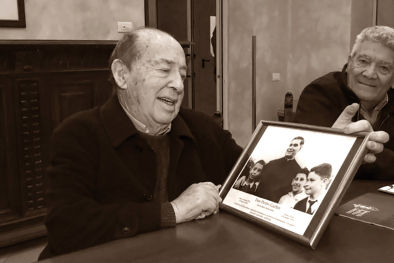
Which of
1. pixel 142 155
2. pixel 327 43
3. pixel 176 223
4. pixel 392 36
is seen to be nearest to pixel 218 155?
pixel 142 155

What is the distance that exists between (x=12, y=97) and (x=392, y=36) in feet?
7.43

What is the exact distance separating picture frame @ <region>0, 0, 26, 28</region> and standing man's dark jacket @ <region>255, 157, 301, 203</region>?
253 cm

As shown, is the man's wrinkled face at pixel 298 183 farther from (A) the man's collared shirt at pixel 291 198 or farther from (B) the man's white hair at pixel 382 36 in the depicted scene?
(B) the man's white hair at pixel 382 36

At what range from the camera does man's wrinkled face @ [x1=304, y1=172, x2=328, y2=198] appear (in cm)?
88

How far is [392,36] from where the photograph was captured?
5.53 ft

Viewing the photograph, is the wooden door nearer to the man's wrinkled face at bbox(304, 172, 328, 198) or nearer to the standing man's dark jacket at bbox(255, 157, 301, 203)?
the standing man's dark jacket at bbox(255, 157, 301, 203)

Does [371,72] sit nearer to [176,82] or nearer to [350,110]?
[350,110]

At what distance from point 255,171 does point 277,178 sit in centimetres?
8

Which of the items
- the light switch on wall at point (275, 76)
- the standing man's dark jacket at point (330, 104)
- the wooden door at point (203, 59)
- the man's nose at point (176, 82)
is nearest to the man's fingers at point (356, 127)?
the man's nose at point (176, 82)

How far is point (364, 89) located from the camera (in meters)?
1.78

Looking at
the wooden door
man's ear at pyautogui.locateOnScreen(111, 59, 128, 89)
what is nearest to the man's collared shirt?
man's ear at pyautogui.locateOnScreen(111, 59, 128, 89)

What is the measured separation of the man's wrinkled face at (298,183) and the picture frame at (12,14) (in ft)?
8.63

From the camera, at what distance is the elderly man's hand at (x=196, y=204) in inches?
39.8

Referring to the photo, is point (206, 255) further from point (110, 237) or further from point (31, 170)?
point (31, 170)
